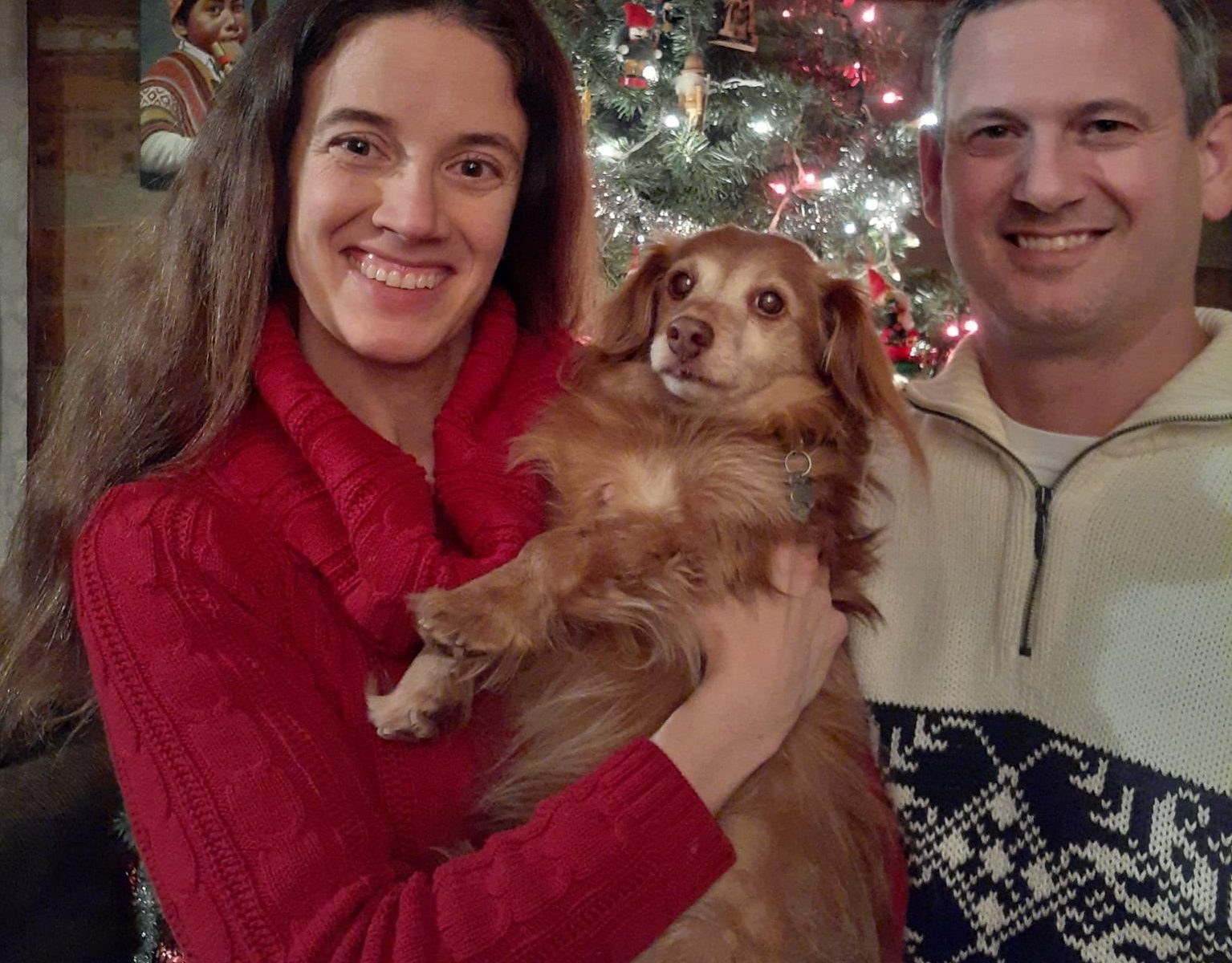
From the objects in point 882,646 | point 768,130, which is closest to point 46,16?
point 768,130

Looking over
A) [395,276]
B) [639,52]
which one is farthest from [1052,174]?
[639,52]

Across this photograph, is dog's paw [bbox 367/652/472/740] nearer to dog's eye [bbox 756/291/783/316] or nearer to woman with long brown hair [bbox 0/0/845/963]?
woman with long brown hair [bbox 0/0/845/963]

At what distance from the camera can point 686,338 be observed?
168 centimetres

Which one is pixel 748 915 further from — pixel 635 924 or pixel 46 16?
pixel 46 16

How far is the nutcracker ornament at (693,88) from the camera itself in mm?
2912

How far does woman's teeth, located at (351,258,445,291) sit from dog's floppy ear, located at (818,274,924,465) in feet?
2.57

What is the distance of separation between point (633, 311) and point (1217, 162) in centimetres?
103

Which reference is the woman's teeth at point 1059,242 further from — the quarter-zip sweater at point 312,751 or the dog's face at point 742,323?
the quarter-zip sweater at point 312,751

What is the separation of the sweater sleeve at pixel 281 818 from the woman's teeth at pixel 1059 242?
96 centimetres

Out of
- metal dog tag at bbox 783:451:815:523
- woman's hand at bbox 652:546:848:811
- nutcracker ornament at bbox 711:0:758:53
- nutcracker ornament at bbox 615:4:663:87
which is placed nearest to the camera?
woman's hand at bbox 652:546:848:811

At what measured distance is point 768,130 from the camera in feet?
9.93

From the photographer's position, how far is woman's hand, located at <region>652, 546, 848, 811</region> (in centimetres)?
122

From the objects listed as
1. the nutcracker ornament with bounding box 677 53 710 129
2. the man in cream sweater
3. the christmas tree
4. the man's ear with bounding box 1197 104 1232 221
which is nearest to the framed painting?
the christmas tree

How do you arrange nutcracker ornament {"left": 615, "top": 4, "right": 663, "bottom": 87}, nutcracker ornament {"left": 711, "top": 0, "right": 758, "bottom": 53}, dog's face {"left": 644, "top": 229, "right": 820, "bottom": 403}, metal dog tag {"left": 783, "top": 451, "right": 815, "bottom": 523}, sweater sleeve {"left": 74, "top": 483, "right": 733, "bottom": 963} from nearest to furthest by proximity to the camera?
sweater sleeve {"left": 74, "top": 483, "right": 733, "bottom": 963} → metal dog tag {"left": 783, "top": 451, "right": 815, "bottom": 523} → dog's face {"left": 644, "top": 229, "right": 820, "bottom": 403} → nutcracker ornament {"left": 615, "top": 4, "right": 663, "bottom": 87} → nutcracker ornament {"left": 711, "top": 0, "right": 758, "bottom": 53}
